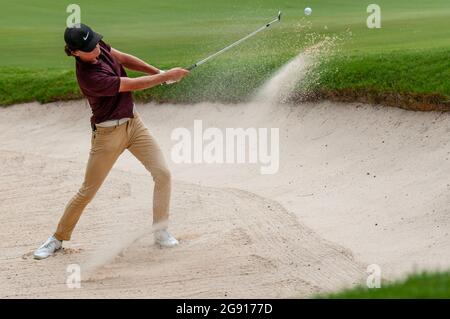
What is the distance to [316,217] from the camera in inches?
398

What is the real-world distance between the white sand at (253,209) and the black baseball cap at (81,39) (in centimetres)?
208

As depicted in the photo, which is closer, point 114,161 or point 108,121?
point 108,121

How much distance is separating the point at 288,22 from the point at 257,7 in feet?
11.5

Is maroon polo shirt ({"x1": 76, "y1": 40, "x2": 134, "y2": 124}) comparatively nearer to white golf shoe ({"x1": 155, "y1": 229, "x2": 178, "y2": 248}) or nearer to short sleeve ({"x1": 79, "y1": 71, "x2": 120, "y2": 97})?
short sleeve ({"x1": 79, "y1": 71, "x2": 120, "y2": 97})

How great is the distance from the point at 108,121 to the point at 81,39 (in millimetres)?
897

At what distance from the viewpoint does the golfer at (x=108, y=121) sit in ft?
27.6

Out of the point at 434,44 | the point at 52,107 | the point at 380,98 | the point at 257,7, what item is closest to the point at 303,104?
the point at 380,98

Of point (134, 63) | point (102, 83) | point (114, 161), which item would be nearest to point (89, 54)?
point (102, 83)

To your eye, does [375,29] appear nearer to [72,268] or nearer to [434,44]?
[434,44]

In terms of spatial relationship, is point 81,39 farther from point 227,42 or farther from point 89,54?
point 227,42

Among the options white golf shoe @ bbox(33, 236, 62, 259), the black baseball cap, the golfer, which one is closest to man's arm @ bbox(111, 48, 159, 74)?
the golfer

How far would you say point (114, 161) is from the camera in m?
9.08

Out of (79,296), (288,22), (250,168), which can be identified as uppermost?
(288,22)

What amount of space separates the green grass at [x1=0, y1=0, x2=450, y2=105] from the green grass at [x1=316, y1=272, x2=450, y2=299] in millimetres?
5898
